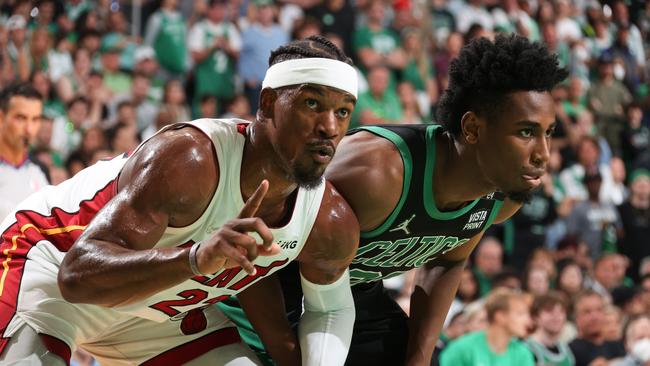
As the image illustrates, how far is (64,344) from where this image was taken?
3.73 metres

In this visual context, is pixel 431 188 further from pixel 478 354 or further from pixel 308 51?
pixel 478 354

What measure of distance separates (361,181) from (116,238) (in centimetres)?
118

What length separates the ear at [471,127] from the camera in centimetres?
431

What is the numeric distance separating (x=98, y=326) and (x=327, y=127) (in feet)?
3.79

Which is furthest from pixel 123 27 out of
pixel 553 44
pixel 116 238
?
pixel 116 238

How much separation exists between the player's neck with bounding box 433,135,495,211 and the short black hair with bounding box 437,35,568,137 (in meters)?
0.09

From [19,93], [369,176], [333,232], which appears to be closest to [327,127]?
[333,232]

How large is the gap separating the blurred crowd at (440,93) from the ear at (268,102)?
4006 mm

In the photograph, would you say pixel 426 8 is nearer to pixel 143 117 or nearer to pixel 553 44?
pixel 553 44

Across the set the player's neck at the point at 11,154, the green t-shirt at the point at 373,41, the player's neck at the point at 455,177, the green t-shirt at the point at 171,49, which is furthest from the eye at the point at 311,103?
the green t-shirt at the point at 373,41

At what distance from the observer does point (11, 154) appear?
662 cm

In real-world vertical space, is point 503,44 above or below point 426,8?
above

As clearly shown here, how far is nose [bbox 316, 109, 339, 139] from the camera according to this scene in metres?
3.48

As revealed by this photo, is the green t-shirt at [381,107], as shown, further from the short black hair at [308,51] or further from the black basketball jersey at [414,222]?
the short black hair at [308,51]
